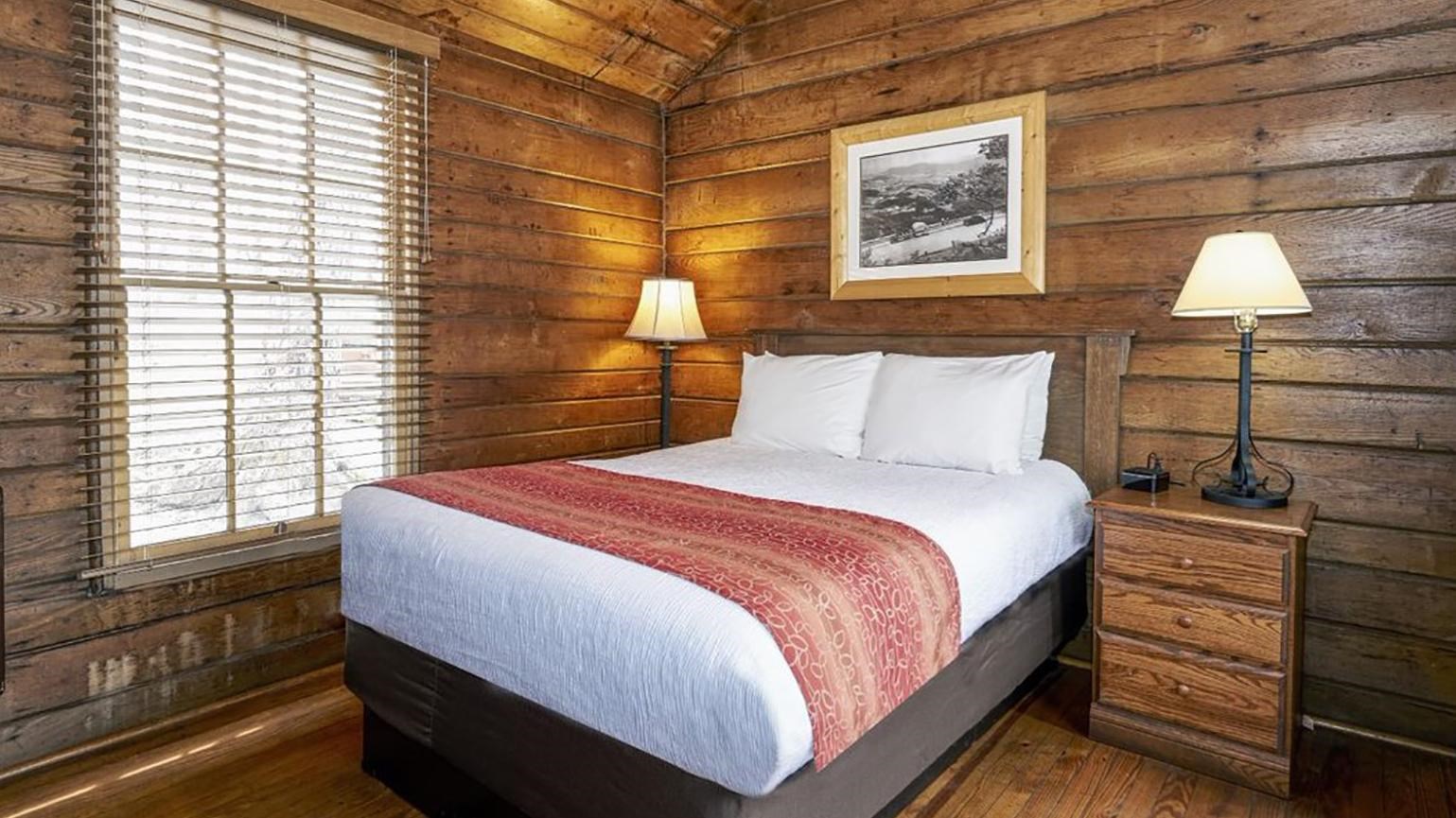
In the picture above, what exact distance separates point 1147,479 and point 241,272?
2.87m

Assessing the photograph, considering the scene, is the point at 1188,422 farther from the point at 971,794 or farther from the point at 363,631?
the point at 363,631

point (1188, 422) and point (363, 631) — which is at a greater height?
point (1188, 422)

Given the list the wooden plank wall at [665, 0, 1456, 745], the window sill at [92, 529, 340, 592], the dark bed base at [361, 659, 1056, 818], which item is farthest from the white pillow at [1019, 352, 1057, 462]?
the window sill at [92, 529, 340, 592]

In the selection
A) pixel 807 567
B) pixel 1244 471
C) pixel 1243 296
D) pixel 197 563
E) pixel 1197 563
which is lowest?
pixel 197 563

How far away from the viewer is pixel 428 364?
10.4ft

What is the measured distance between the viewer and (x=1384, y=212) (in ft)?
7.79

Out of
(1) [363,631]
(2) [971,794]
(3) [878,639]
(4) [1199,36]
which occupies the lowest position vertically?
(2) [971,794]

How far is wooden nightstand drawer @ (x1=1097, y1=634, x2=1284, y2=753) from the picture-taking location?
2.10 m

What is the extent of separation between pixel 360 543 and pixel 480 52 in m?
2.12

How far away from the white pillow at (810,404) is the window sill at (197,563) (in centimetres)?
159

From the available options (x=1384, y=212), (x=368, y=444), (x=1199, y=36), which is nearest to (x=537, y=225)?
(x=368, y=444)

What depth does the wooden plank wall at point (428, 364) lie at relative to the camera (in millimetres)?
2232

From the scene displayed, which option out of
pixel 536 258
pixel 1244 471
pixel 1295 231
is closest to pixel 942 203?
pixel 1295 231

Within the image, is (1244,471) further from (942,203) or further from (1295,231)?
(942,203)
